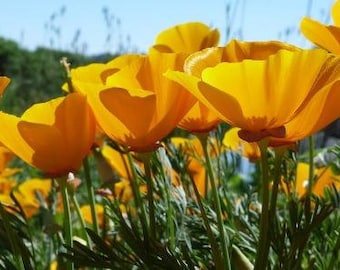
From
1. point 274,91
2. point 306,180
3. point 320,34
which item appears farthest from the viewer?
point 306,180

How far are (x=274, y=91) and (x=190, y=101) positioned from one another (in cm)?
7

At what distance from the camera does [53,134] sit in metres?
0.57

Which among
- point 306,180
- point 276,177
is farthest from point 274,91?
point 306,180

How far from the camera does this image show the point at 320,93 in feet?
1.62

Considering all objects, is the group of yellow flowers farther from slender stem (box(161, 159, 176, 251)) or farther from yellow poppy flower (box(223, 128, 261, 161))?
yellow poppy flower (box(223, 128, 261, 161))

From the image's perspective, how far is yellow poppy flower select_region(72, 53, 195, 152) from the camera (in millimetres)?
537

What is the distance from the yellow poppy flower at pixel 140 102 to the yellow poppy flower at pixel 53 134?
1 cm

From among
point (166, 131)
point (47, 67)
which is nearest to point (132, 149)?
point (166, 131)

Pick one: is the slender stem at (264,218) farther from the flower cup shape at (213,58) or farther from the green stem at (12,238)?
the green stem at (12,238)

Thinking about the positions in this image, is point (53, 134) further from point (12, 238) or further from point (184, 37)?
point (184, 37)

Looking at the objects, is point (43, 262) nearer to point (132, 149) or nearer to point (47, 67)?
point (132, 149)

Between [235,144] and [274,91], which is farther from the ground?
[274,91]

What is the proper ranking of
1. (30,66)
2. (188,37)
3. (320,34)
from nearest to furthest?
(320,34), (188,37), (30,66)

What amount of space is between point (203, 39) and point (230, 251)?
30 cm
